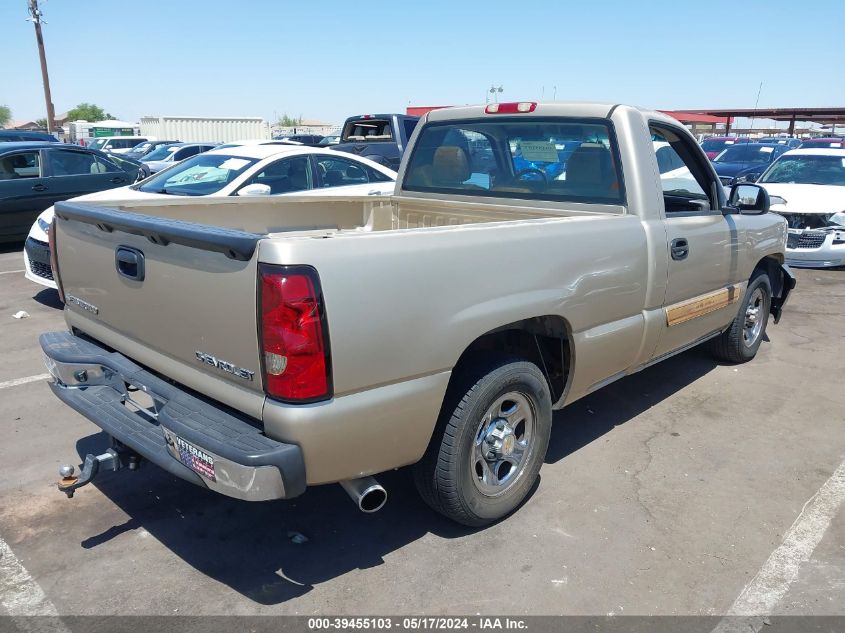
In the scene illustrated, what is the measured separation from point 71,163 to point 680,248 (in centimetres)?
946

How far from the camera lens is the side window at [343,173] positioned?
8.27 m

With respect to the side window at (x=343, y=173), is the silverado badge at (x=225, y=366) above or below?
below

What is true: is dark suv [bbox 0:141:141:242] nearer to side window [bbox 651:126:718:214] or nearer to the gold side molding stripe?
side window [bbox 651:126:718:214]

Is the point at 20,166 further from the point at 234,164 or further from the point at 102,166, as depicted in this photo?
the point at 234,164

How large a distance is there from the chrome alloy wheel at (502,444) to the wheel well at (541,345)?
26 cm

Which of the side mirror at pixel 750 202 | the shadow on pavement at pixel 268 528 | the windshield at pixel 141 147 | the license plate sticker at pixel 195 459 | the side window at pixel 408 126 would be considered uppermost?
the side window at pixel 408 126

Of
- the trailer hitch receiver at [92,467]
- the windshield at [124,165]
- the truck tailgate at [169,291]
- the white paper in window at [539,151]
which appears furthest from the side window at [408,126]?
the trailer hitch receiver at [92,467]

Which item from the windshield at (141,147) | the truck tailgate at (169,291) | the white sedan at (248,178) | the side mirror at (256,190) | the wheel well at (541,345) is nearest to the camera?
the truck tailgate at (169,291)

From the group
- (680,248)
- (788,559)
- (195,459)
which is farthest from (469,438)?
(680,248)

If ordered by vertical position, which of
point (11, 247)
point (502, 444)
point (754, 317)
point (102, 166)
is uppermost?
point (102, 166)

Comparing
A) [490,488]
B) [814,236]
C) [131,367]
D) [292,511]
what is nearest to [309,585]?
[292,511]

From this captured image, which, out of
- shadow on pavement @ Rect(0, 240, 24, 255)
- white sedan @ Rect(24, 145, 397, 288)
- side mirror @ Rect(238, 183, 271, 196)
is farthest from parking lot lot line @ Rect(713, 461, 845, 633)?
shadow on pavement @ Rect(0, 240, 24, 255)

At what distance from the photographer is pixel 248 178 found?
7383 mm

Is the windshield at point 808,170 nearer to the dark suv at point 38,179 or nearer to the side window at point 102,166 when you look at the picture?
the side window at point 102,166
